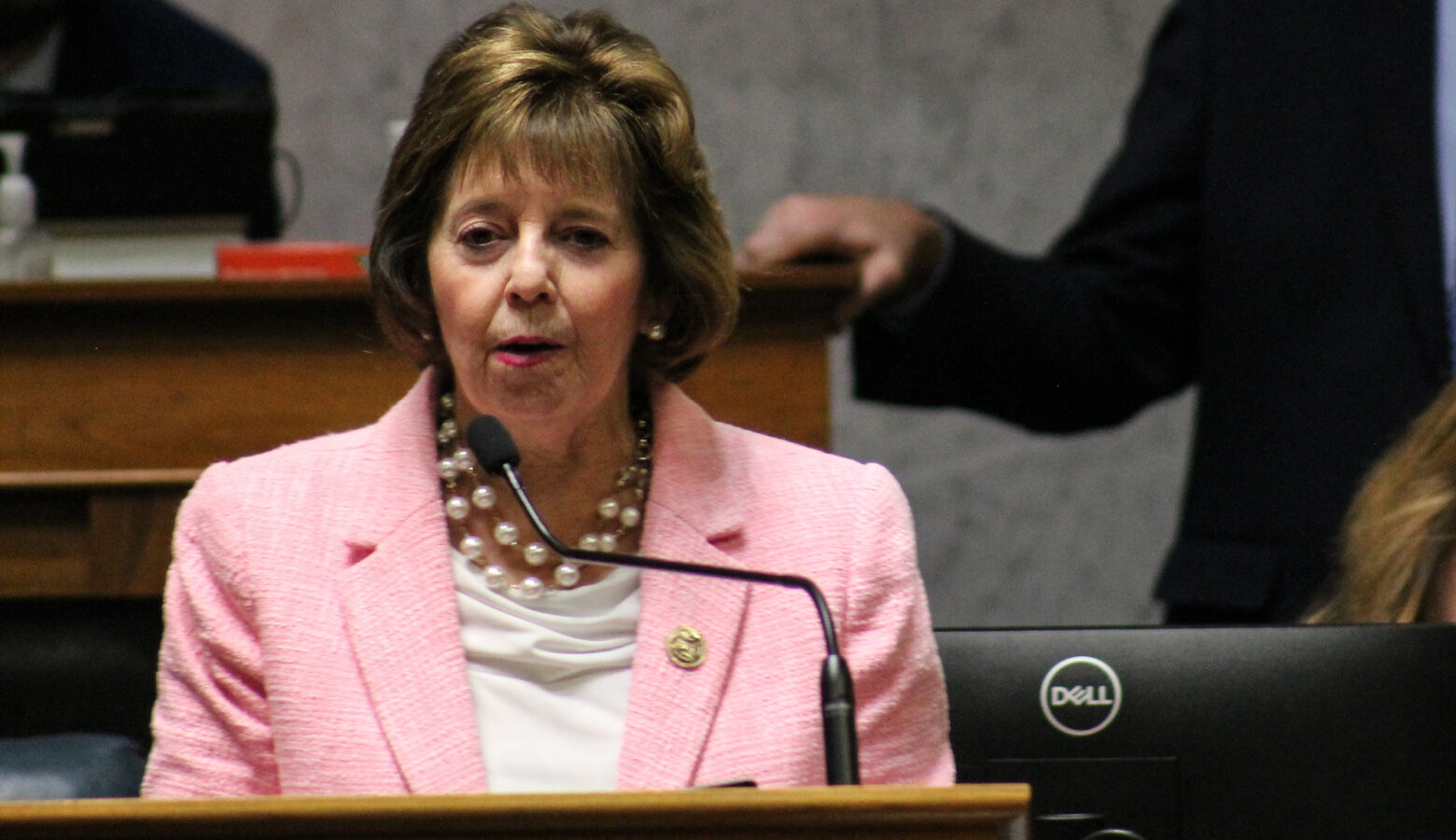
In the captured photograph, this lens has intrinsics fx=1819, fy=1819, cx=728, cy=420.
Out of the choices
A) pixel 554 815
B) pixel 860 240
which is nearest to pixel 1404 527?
pixel 860 240

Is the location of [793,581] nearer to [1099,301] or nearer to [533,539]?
[533,539]

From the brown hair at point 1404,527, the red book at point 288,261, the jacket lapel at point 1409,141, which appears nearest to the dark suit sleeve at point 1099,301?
the jacket lapel at point 1409,141

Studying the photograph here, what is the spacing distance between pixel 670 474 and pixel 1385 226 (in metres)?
1.14

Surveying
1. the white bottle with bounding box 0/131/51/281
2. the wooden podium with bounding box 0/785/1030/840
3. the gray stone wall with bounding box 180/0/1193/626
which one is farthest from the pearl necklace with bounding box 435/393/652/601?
the gray stone wall with bounding box 180/0/1193/626

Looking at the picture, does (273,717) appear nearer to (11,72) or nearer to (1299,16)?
(1299,16)

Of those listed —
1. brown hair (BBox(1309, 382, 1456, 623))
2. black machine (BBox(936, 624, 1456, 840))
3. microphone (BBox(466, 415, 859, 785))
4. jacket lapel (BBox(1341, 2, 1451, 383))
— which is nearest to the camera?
microphone (BBox(466, 415, 859, 785))

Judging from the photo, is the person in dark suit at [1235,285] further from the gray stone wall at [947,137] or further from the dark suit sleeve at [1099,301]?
the gray stone wall at [947,137]

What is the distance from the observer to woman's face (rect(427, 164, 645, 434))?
149cm

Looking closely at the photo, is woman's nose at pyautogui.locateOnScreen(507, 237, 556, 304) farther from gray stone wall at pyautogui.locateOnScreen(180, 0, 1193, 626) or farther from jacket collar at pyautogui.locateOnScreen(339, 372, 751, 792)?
gray stone wall at pyautogui.locateOnScreen(180, 0, 1193, 626)

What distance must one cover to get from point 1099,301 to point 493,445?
1.31m

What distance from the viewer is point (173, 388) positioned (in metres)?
2.00

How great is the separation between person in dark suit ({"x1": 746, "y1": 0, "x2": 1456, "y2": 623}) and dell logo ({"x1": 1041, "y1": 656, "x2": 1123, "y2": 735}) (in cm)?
91

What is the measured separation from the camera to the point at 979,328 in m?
2.43

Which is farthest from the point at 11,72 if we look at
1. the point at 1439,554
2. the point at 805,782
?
the point at 1439,554
